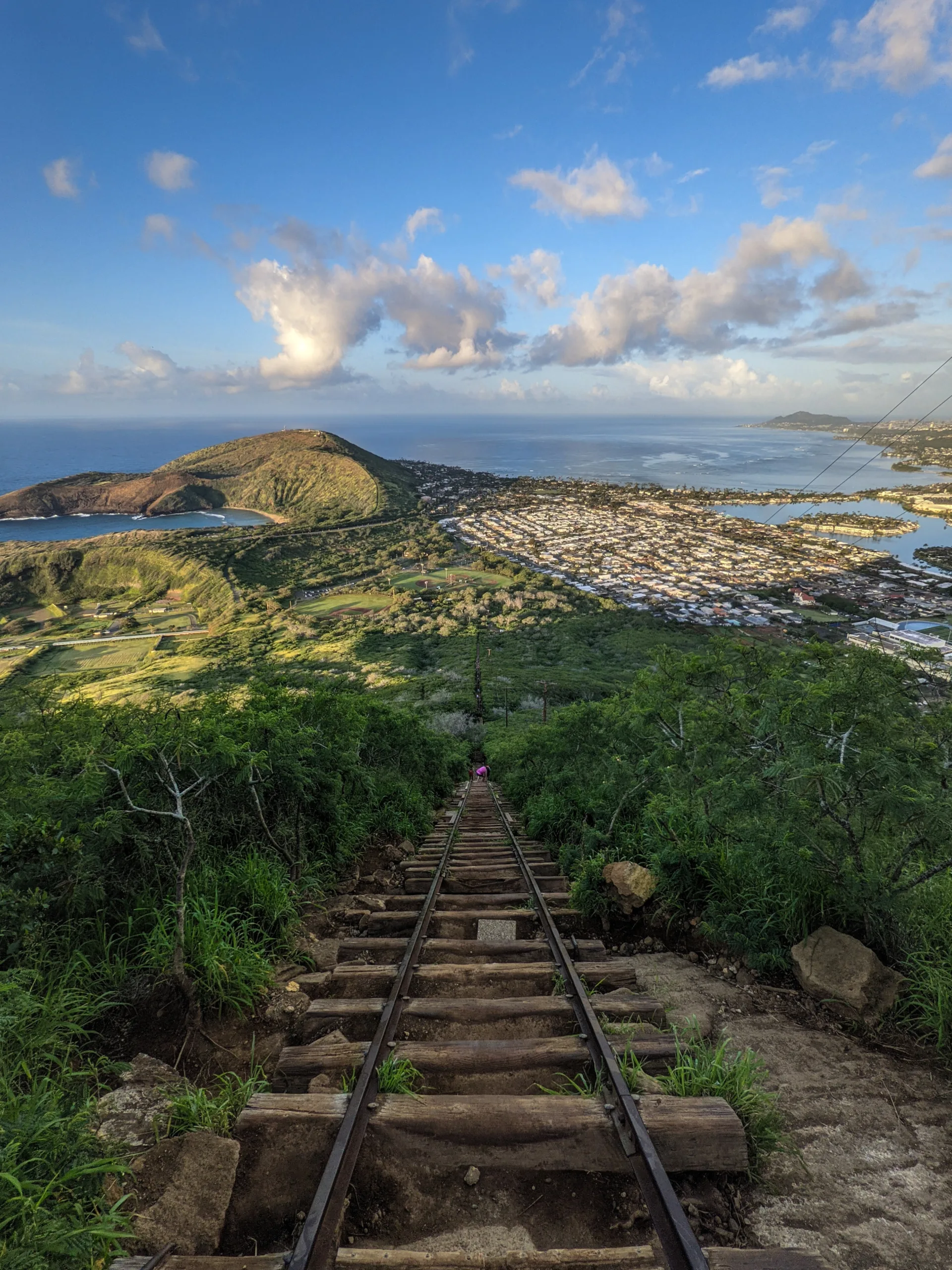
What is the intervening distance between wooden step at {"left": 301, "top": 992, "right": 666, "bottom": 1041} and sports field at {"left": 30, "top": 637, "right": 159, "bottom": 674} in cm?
7401

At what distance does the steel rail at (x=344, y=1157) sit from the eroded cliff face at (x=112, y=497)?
182 meters

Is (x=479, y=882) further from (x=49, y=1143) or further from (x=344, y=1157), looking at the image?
(x=49, y=1143)

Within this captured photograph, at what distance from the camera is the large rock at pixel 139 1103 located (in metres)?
2.57

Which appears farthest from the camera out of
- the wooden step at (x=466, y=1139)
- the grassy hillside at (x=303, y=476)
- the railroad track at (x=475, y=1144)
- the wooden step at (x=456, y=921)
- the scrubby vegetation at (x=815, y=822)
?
the grassy hillside at (x=303, y=476)

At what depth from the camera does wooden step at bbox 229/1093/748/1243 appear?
2297 millimetres

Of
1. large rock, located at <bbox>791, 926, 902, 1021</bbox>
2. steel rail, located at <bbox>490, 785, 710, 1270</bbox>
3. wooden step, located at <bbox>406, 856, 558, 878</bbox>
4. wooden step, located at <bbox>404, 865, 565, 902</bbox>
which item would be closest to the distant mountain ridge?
wooden step, located at <bbox>406, 856, 558, 878</bbox>

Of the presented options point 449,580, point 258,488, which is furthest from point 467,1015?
point 258,488

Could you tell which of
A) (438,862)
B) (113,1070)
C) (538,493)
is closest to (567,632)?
(438,862)

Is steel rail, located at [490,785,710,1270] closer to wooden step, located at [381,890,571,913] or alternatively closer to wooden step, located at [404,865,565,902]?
wooden step, located at [381,890,571,913]

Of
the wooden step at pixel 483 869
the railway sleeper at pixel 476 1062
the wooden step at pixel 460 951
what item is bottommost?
the wooden step at pixel 483 869

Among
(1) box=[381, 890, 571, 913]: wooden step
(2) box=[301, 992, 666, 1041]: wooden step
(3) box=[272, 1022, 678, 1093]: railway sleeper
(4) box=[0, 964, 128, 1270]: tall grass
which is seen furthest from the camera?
(1) box=[381, 890, 571, 913]: wooden step

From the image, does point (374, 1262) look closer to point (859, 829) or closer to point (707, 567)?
point (859, 829)

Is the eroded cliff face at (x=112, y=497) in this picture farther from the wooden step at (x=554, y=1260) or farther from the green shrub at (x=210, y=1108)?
the wooden step at (x=554, y=1260)

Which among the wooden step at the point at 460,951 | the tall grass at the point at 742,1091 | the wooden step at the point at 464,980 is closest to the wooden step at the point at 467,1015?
the wooden step at the point at 464,980
